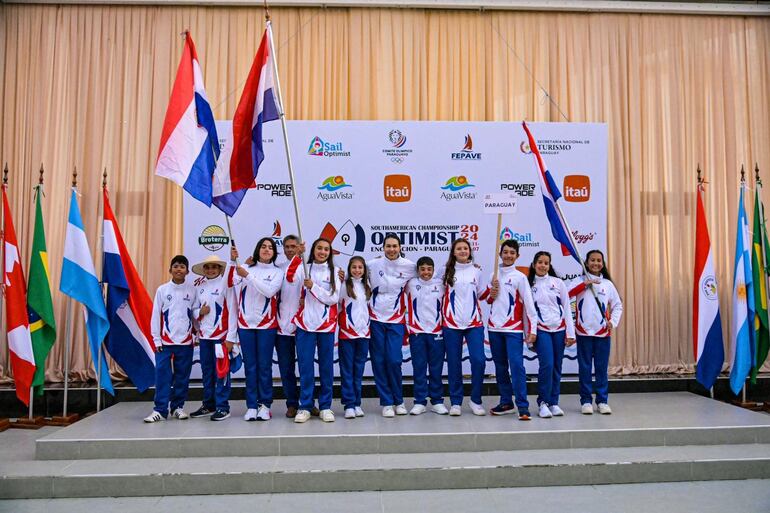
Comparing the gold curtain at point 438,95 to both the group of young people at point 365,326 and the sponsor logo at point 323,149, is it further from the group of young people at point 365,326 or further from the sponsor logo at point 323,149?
the group of young people at point 365,326

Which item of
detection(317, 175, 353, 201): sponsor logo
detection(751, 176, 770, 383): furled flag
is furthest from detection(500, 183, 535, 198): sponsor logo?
detection(751, 176, 770, 383): furled flag

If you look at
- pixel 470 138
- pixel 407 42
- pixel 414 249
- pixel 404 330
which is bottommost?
pixel 404 330

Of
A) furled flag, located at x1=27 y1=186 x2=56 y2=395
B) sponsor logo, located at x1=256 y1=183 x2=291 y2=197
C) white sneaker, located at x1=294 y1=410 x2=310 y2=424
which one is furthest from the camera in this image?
sponsor logo, located at x1=256 y1=183 x2=291 y2=197

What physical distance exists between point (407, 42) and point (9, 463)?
541 cm

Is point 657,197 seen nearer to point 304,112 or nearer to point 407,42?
point 407,42

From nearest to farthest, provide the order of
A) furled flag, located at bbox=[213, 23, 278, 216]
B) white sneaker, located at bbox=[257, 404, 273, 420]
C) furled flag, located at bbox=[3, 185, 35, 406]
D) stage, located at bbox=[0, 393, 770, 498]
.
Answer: stage, located at bbox=[0, 393, 770, 498] < furled flag, located at bbox=[213, 23, 278, 216] < white sneaker, located at bbox=[257, 404, 273, 420] < furled flag, located at bbox=[3, 185, 35, 406]

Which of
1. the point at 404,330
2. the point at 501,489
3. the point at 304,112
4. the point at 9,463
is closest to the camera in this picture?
the point at 501,489

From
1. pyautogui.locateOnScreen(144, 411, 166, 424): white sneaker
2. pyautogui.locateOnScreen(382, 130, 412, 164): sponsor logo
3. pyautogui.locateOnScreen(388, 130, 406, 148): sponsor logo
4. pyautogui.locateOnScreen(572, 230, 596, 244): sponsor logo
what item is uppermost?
pyautogui.locateOnScreen(388, 130, 406, 148): sponsor logo

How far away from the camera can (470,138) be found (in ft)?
22.5

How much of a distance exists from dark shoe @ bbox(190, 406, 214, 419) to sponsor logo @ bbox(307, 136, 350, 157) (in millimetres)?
2567

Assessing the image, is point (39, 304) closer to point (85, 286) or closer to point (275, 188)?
point (85, 286)

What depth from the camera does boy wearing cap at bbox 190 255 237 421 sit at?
5.32 meters

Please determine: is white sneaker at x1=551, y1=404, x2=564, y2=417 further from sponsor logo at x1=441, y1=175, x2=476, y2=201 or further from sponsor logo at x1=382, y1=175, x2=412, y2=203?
sponsor logo at x1=382, y1=175, x2=412, y2=203

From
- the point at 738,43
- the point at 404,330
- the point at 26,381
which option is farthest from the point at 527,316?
the point at 738,43
